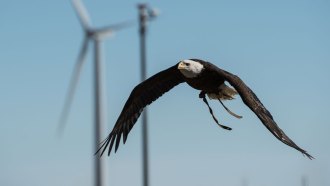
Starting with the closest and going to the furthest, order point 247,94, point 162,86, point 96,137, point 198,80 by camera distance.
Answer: point 247,94, point 198,80, point 162,86, point 96,137

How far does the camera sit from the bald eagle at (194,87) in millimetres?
16641

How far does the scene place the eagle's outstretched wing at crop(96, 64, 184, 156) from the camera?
66.1 ft

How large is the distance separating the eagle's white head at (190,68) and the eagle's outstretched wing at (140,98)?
182 centimetres

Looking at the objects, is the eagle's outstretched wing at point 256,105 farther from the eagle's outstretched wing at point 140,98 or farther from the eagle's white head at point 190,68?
the eagle's outstretched wing at point 140,98

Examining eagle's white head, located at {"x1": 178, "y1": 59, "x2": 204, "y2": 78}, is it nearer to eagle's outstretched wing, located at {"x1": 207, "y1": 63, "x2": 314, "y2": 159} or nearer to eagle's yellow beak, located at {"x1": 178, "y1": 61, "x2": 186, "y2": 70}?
eagle's yellow beak, located at {"x1": 178, "y1": 61, "x2": 186, "y2": 70}

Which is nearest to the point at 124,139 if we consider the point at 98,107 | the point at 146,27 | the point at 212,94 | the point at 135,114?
the point at 135,114

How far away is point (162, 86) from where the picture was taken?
2034 cm

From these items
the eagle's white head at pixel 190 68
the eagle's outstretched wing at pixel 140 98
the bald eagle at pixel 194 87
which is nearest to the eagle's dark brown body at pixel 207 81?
the bald eagle at pixel 194 87

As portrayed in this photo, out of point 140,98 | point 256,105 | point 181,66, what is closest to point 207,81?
point 181,66

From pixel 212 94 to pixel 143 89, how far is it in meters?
2.33

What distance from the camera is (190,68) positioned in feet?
59.0

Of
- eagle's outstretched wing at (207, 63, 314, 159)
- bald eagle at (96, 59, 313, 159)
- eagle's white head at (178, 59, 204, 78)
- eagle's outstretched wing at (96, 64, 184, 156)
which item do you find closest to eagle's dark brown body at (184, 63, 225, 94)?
bald eagle at (96, 59, 313, 159)

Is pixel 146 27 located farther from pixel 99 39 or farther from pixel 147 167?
pixel 147 167

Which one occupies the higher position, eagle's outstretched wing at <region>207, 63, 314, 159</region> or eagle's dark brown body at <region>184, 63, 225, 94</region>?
eagle's dark brown body at <region>184, 63, 225, 94</region>
